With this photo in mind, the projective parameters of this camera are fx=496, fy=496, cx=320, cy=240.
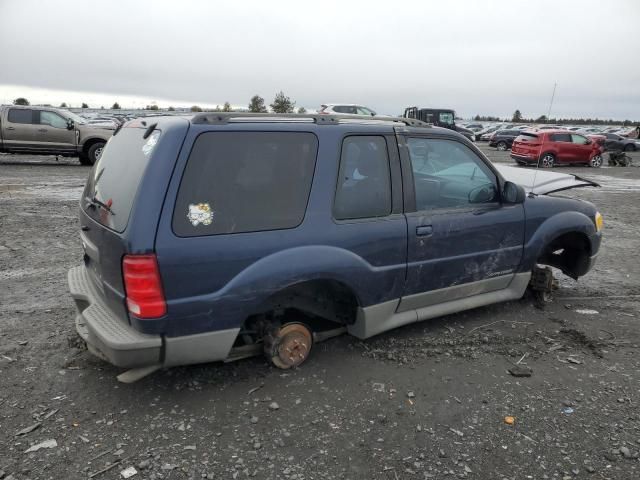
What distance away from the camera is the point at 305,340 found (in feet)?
11.5

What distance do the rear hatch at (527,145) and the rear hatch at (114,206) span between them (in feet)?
62.7

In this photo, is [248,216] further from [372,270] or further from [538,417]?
[538,417]

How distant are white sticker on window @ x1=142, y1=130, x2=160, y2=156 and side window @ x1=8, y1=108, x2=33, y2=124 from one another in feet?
48.4

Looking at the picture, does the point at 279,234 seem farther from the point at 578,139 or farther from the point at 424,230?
the point at 578,139

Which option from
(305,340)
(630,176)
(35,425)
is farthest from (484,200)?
(630,176)

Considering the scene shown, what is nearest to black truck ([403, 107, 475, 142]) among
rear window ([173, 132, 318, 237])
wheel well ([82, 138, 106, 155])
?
wheel well ([82, 138, 106, 155])

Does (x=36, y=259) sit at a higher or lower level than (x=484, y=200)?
lower

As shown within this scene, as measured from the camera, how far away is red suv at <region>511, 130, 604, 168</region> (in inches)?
798

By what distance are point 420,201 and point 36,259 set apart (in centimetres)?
479

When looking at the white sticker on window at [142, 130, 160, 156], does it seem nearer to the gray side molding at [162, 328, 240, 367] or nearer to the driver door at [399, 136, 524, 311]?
the gray side molding at [162, 328, 240, 367]

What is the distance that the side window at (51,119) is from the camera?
49.9 feet

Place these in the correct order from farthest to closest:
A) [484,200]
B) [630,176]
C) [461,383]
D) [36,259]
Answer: [630,176] < [36,259] < [484,200] < [461,383]

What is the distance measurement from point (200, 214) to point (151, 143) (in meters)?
0.53

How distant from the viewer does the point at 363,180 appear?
11.3 feet
